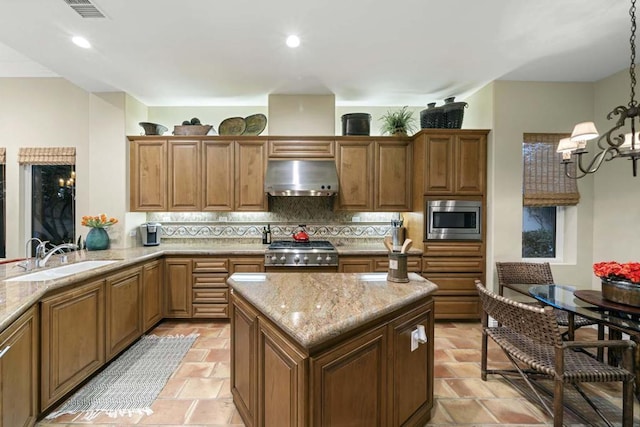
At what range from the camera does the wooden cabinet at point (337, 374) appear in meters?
1.28

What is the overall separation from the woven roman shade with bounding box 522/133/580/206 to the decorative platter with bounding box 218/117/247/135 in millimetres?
3655

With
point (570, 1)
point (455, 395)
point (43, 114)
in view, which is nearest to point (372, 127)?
point (570, 1)

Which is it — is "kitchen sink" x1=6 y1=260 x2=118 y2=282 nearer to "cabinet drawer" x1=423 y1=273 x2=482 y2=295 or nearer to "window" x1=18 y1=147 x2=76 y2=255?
"window" x1=18 y1=147 x2=76 y2=255

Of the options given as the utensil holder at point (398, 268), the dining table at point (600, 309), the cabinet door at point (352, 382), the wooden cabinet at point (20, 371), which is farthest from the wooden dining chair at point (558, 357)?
the wooden cabinet at point (20, 371)

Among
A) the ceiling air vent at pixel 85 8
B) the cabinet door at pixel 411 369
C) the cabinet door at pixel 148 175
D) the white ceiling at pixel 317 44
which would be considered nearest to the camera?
the cabinet door at pixel 411 369

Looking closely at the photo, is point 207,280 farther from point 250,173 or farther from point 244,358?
point 244,358

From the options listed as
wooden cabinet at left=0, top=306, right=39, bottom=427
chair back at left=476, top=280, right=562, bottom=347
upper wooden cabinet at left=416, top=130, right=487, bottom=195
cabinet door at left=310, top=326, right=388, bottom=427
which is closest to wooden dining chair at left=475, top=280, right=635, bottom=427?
chair back at left=476, top=280, right=562, bottom=347

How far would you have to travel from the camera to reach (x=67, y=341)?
2275mm

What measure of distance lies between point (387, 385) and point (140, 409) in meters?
1.86

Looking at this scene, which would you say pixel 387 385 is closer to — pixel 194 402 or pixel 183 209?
pixel 194 402

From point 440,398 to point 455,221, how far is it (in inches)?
82.8

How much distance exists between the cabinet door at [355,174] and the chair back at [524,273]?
5.63 feet

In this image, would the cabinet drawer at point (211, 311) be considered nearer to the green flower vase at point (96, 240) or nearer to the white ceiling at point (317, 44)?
the green flower vase at point (96, 240)

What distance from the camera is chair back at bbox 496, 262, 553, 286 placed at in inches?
128
